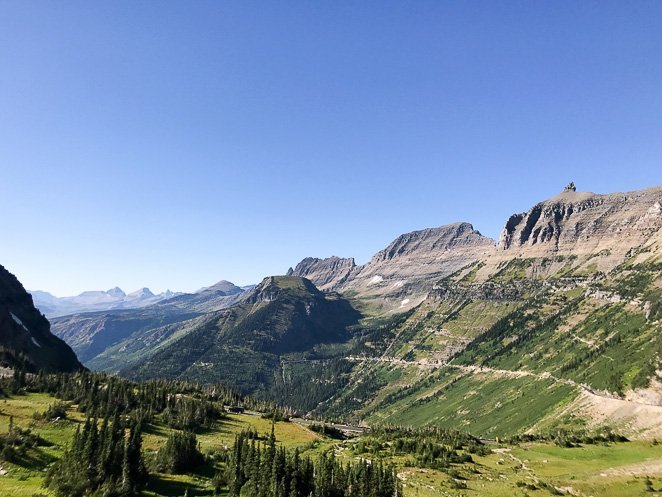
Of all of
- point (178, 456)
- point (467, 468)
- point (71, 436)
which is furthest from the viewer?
point (71, 436)

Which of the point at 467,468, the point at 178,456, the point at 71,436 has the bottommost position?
the point at 467,468

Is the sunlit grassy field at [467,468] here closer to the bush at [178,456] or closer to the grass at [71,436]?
the grass at [71,436]

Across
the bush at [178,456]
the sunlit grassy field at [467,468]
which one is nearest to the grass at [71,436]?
the sunlit grassy field at [467,468]

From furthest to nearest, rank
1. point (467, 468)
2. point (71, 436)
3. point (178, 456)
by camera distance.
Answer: point (71, 436)
point (467, 468)
point (178, 456)

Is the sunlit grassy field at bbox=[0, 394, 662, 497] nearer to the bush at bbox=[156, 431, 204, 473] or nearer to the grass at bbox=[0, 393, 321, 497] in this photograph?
the grass at bbox=[0, 393, 321, 497]

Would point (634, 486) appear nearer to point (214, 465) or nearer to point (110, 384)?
point (214, 465)

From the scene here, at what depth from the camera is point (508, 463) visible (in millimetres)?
129625

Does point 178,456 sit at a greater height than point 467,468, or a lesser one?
greater

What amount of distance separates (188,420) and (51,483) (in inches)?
3053

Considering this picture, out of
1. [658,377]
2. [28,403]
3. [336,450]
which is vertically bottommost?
[336,450]

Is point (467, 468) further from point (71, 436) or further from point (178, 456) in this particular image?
point (71, 436)

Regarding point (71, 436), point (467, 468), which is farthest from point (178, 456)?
point (467, 468)

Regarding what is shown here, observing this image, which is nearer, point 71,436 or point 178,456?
point 178,456

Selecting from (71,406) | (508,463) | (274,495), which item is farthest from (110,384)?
(508,463)
